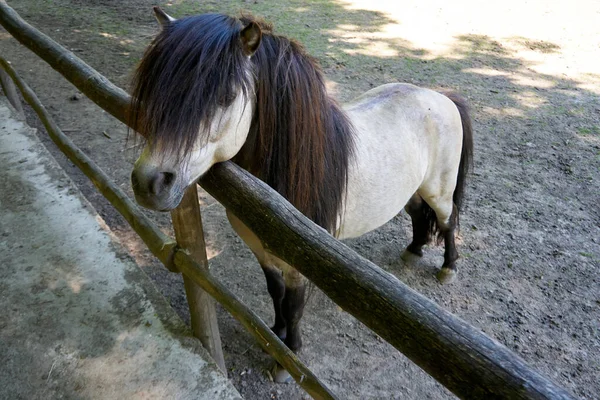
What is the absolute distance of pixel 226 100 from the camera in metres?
1.45

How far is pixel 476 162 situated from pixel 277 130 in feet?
10.2

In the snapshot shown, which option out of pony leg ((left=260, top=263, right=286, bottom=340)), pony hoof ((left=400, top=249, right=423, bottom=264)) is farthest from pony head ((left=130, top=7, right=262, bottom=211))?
pony hoof ((left=400, top=249, right=423, bottom=264))

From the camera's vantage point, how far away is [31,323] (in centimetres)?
212

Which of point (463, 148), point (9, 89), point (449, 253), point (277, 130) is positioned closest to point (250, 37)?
point (277, 130)

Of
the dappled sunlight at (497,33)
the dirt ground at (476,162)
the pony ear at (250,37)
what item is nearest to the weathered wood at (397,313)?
the pony ear at (250,37)

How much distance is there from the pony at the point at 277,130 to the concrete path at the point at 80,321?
Result: 606 mm

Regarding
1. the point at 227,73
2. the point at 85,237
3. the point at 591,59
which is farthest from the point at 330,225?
the point at 591,59

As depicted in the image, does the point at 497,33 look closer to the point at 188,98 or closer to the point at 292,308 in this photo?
the point at 292,308

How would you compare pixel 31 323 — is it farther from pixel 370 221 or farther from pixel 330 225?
pixel 370 221

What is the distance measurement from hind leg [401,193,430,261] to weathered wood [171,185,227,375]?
1.67 meters

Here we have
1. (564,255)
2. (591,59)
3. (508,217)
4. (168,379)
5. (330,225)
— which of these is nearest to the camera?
(168,379)

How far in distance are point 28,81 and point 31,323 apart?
4140 mm

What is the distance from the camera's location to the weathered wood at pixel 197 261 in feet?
6.22

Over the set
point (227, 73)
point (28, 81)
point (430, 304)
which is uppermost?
point (227, 73)
